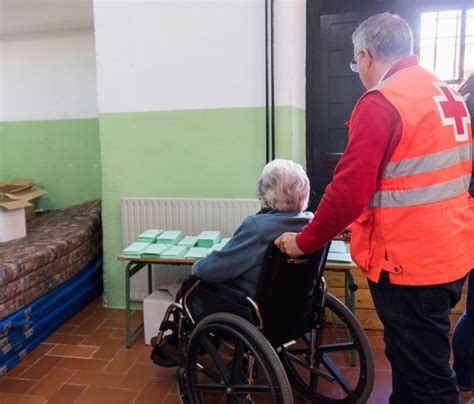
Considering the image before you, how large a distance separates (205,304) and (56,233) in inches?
66.8

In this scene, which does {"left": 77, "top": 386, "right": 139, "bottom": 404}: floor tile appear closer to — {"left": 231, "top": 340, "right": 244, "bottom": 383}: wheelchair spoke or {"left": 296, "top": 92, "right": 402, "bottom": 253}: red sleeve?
{"left": 231, "top": 340, "right": 244, "bottom": 383}: wheelchair spoke

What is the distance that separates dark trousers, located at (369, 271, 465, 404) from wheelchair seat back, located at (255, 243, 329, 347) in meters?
0.37

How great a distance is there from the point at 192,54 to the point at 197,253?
1359 mm

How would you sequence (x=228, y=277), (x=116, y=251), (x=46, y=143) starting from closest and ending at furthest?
(x=228, y=277)
(x=116, y=251)
(x=46, y=143)

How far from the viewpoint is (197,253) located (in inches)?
93.8

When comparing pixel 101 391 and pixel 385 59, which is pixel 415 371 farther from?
→ pixel 101 391

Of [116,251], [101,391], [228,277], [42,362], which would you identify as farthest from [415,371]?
[116,251]

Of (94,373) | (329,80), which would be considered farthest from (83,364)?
(329,80)

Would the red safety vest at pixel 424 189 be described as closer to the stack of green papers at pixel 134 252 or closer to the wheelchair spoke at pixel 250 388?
the wheelchair spoke at pixel 250 388

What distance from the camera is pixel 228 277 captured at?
5.53 ft

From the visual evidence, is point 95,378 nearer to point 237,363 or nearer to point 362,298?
point 237,363

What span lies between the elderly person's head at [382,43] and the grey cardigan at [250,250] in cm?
60

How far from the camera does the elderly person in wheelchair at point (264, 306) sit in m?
1.55

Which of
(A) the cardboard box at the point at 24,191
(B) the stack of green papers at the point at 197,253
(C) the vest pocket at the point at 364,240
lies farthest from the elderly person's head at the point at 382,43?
(A) the cardboard box at the point at 24,191
